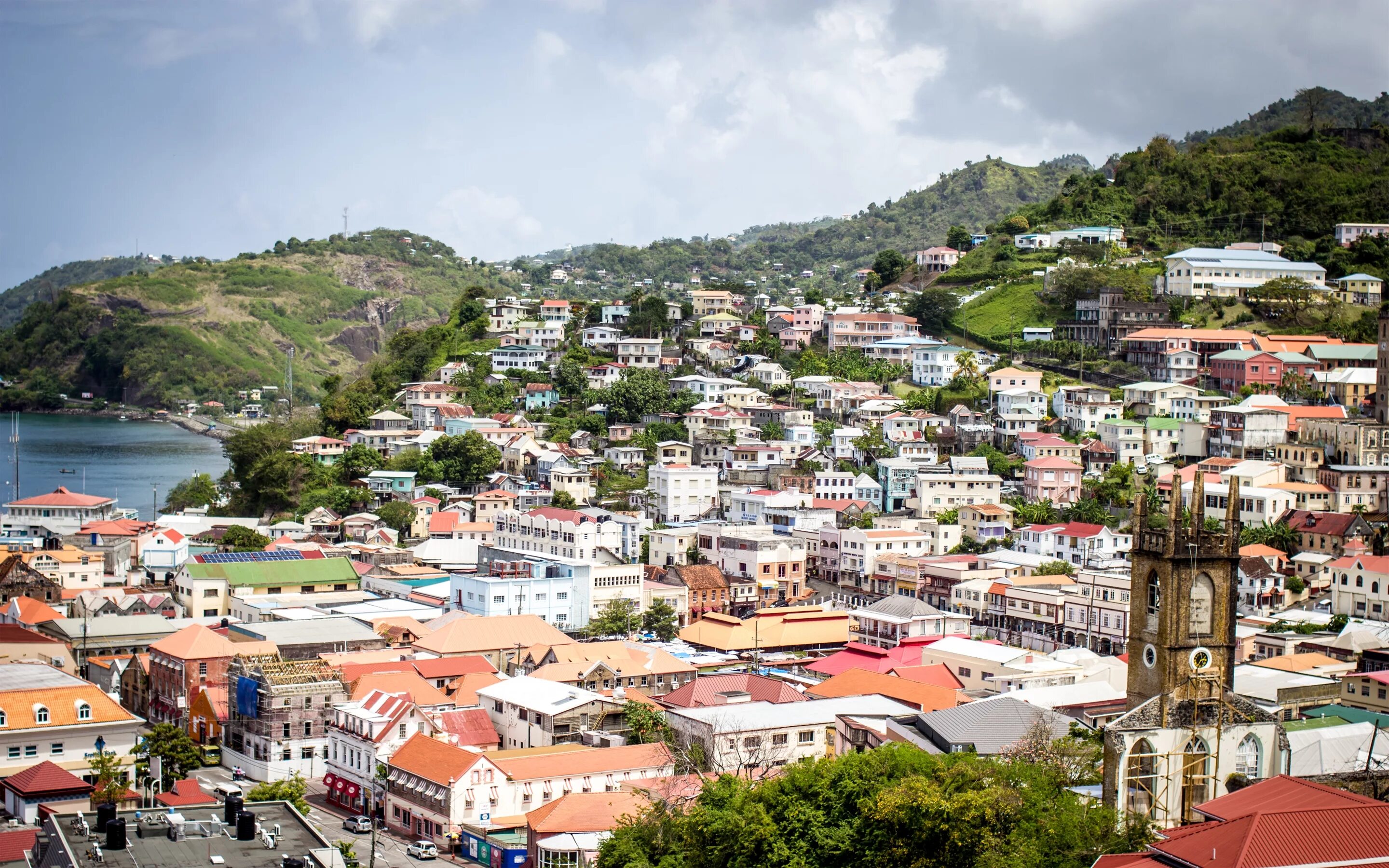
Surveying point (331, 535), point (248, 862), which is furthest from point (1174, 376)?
point (248, 862)

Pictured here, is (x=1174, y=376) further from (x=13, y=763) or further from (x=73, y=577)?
(x=13, y=763)

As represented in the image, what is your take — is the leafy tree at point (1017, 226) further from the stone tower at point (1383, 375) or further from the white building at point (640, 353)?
the stone tower at point (1383, 375)

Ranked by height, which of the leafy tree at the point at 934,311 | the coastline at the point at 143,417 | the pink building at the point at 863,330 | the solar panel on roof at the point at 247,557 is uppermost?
the leafy tree at the point at 934,311

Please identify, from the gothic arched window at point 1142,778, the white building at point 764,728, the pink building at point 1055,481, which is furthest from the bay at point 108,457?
the gothic arched window at point 1142,778

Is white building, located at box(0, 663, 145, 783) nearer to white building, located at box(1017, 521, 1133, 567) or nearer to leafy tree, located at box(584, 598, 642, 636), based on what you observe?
leafy tree, located at box(584, 598, 642, 636)

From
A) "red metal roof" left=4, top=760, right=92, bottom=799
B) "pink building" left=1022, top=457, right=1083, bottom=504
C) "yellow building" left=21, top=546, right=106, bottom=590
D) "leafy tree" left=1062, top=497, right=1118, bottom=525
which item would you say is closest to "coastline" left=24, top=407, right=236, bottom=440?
"yellow building" left=21, top=546, right=106, bottom=590

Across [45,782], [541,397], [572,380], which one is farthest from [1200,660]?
[541,397]

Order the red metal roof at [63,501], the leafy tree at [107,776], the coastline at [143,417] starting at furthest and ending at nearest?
the coastline at [143,417], the red metal roof at [63,501], the leafy tree at [107,776]
